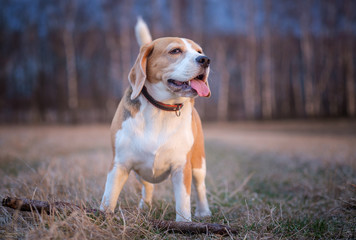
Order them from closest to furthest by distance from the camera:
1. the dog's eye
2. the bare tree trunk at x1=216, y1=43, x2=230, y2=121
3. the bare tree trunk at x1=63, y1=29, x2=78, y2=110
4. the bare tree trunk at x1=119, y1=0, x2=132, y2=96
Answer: the dog's eye → the bare tree trunk at x1=63, y1=29, x2=78, y2=110 → the bare tree trunk at x1=119, y1=0, x2=132, y2=96 → the bare tree trunk at x1=216, y1=43, x2=230, y2=121

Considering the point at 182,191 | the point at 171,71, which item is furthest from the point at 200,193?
the point at 171,71

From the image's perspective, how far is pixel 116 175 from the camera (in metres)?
2.08

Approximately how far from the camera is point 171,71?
2.06 m

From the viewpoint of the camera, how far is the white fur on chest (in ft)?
6.58

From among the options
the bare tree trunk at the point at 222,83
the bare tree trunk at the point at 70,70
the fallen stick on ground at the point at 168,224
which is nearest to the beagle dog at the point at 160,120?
the fallen stick on ground at the point at 168,224

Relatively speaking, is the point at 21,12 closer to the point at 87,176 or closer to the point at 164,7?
the point at 164,7

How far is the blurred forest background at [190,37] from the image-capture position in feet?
54.1

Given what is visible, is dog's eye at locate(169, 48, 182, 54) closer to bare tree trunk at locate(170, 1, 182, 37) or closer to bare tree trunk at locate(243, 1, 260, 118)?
bare tree trunk at locate(170, 1, 182, 37)

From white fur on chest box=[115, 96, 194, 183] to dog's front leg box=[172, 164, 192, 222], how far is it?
0.06m

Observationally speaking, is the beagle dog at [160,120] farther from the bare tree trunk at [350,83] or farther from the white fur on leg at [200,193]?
the bare tree trunk at [350,83]

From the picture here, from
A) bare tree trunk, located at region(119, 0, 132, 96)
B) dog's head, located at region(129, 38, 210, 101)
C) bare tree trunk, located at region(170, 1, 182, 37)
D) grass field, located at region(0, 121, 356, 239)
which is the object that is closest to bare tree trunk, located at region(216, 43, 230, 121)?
bare tree trunk, located at region(170, 1, 182, 37)

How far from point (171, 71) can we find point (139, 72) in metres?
0.27

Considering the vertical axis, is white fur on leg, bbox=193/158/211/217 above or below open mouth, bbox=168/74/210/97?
below

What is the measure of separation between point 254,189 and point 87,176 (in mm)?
2290
